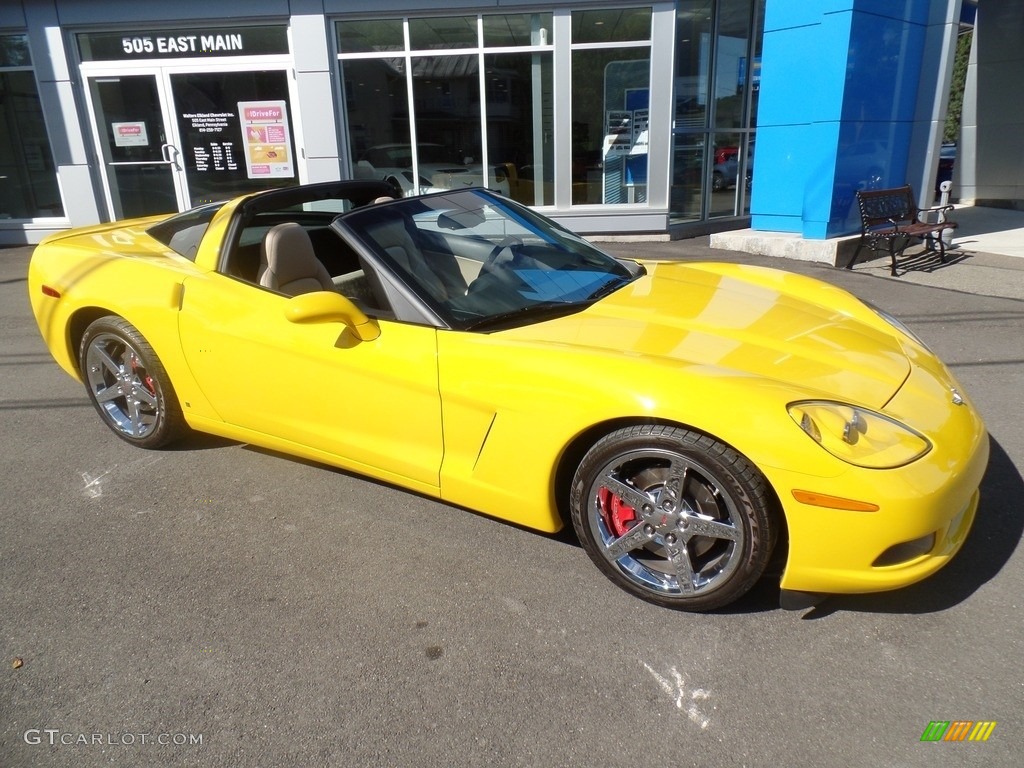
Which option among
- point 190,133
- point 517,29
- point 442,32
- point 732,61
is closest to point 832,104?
point 732,61

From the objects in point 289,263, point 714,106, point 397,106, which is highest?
point 397,106

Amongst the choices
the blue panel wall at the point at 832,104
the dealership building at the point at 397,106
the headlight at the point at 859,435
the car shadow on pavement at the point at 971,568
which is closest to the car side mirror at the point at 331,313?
the headlight at the point at 859,435

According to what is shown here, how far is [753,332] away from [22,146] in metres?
12.6

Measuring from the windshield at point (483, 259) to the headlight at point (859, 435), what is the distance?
1114 mm

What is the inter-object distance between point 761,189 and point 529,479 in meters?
8.10

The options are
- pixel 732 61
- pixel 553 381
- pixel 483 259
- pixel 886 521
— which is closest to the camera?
pixel 886 521

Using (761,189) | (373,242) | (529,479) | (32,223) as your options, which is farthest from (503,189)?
(529,479)

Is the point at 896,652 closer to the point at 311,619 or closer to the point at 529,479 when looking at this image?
the point at 529,479

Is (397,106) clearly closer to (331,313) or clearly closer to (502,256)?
(502,256)

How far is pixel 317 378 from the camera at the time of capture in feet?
10.2

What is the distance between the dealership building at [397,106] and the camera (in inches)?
402

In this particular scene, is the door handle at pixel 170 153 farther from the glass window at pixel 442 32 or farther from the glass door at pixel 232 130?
the glass window at pixel 442 32

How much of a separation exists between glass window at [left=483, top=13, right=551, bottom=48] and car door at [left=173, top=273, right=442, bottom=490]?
8241mm

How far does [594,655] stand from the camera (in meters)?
2.38
